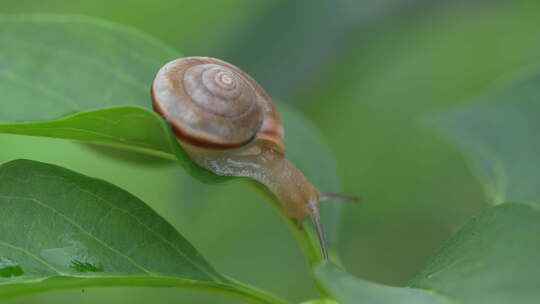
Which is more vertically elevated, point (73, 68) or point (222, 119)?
point (73, 68)

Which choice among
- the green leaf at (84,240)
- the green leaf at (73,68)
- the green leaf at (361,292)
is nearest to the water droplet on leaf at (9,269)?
the green leaf at (84,240)

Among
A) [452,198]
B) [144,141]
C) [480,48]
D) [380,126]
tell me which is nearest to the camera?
[144,141]

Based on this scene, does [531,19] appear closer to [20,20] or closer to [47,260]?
[20,20]

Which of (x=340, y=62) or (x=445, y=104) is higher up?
(x=340, y=62)

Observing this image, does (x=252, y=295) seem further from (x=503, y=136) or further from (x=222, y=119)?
(x=503, y=136)

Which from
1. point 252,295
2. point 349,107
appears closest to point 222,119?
point 252,295

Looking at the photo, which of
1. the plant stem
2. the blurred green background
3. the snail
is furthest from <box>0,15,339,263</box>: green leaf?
the blurred green background

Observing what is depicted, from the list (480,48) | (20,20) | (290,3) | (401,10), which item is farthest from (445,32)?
(20,20)

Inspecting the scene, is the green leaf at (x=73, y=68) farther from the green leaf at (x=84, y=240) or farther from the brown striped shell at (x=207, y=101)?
the green leaf at (x=84, y=240)

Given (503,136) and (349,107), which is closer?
(503,136)
